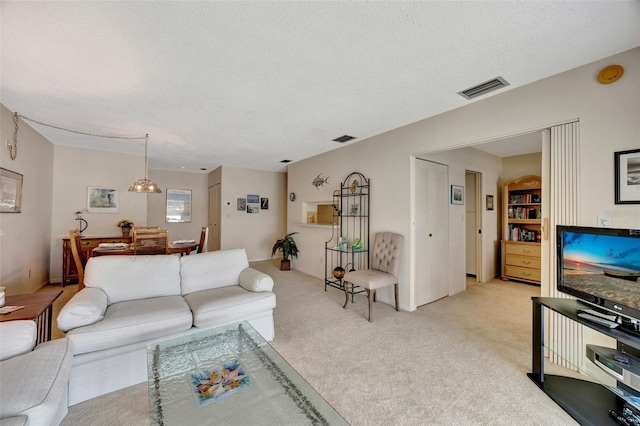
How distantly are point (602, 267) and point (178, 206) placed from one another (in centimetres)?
777

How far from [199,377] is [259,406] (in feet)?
1.51

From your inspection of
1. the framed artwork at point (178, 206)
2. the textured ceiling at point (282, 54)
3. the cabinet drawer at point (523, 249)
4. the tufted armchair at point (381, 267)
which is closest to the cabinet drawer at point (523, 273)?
the cabinet drawer at point (523, 249)

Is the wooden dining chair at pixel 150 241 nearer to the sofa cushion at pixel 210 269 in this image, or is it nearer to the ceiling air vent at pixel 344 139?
the sofa cushion at pixel 210 269

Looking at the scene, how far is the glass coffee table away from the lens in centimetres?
120

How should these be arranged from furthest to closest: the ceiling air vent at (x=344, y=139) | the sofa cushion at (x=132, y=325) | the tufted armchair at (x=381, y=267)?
1. the ceiling air vent at (x=344, y=139)
2. the tufted armchair at (x=381, y=267)
3. the sofa cushion at (x=132, y=325)

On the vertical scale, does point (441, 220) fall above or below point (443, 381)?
above

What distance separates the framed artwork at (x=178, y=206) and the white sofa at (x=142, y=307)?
15.5 feet

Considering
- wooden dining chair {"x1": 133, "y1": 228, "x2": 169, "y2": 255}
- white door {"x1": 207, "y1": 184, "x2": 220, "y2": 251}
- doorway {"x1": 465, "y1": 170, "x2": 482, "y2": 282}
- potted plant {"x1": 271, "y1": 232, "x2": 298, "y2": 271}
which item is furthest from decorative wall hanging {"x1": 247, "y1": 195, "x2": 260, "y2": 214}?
doorway {"x1": 465, "y1": 170, "x2": 482, "y2": 282}

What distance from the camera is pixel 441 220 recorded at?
3.87 meters

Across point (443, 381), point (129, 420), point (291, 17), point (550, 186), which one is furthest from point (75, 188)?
point (550, 186)

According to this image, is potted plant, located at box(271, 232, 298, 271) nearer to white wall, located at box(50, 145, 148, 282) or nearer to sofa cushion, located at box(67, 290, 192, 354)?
white wall, located at box(50, 145, 148, 282)

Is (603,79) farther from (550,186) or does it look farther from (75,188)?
(75,188)

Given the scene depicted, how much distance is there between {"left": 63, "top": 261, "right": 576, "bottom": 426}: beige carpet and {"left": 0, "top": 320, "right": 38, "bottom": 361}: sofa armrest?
1.82 ft

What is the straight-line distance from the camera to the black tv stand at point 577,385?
1521 mm
